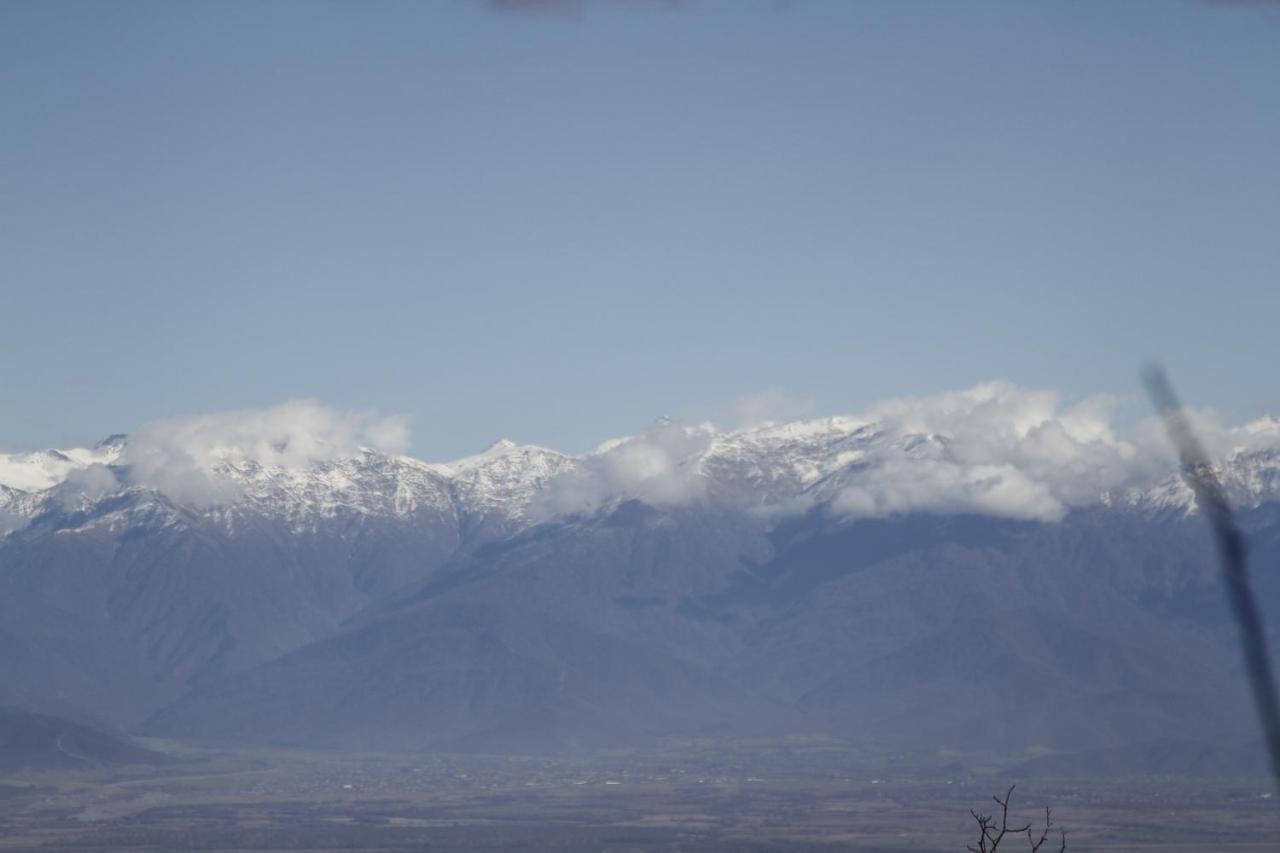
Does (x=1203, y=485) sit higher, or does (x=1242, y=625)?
(x=1203, y=485)

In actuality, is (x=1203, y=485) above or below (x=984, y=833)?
above

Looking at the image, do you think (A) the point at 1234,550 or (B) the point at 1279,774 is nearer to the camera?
(A) the point at 1234,550

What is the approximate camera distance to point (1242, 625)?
67.1 feet

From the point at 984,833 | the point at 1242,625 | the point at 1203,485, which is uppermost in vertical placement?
the point at 1203,485

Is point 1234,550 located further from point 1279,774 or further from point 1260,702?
point 1279,774

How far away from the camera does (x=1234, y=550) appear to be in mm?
18984

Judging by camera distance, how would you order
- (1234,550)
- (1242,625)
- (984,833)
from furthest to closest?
(984,833)
(1242,625)
(1234,550)

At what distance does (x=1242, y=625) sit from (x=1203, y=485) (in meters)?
1.88

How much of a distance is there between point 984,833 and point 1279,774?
386 cm

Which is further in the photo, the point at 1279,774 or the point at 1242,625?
the point at 1279,774

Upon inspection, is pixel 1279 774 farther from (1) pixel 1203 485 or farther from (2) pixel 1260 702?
(1) pixel 1203 485

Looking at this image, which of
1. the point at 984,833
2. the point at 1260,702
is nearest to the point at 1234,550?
the point at 1260,702

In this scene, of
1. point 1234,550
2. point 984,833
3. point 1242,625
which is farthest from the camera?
point 984,833

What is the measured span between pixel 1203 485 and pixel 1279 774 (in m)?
5.48
